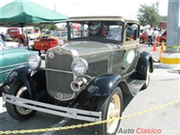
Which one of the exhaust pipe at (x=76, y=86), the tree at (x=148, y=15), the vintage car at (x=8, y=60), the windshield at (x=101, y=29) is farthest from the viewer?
the tree at (x=148, y=15)

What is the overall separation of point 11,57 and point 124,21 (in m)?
2.99

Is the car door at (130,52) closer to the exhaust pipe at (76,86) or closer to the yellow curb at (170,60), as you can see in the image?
the exhaust pipe at (76,86)

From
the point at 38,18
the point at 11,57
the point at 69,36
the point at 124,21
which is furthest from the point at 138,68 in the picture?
the point at 38,18

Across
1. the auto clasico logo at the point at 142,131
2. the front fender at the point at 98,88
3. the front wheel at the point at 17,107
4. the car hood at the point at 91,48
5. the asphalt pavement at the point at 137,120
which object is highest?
the car hood at the point at 91,48

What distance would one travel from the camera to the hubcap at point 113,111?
10.2ft

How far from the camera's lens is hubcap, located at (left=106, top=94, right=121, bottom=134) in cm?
311

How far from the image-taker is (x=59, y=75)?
10.1 ft

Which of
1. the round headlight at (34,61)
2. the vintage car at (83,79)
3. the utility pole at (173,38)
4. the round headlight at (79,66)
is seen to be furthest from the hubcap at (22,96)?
the utility pole at (173,38)

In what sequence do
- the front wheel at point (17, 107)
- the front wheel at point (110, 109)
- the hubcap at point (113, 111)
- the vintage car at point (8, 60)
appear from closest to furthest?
the front wheel at point (110, 109), the hubcap at point (113, 111), the front wheel at point (17, 107), the vintage car at point (8, 60)

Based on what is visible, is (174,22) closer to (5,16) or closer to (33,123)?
(33,123)

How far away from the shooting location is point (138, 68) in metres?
5.21

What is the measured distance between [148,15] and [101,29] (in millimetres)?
38943

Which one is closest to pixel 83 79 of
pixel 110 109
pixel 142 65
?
pixel 110 109

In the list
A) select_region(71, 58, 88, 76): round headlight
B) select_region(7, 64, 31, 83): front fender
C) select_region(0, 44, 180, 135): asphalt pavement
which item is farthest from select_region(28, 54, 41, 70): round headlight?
select_region(0, 44, 180, 135): asphalt pavement
